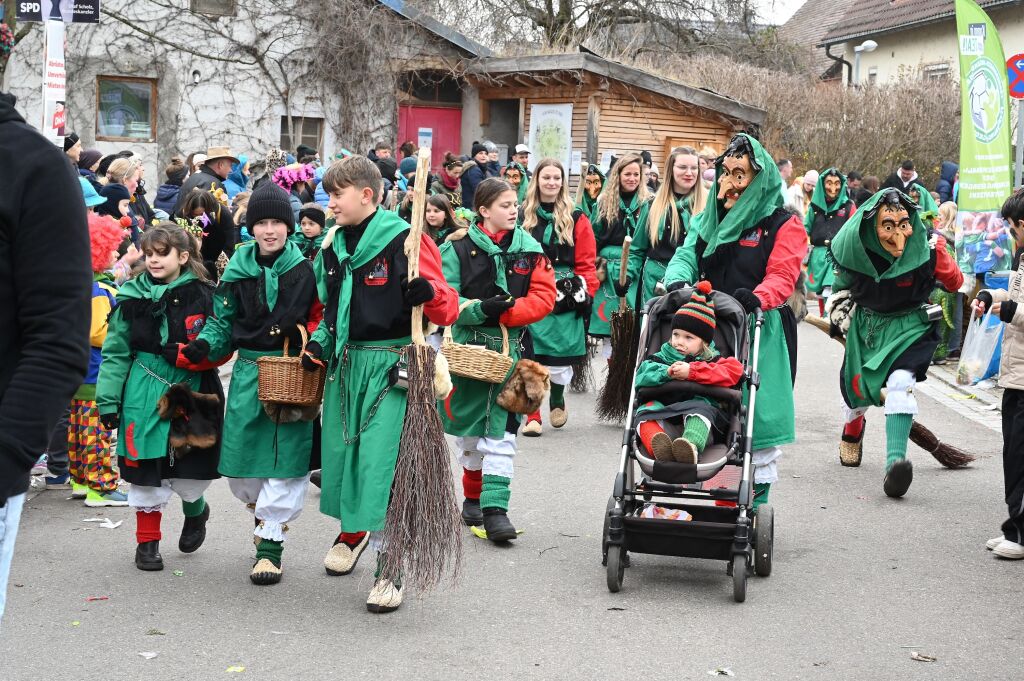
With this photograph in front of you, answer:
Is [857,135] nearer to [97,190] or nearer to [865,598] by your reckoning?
[97,190]

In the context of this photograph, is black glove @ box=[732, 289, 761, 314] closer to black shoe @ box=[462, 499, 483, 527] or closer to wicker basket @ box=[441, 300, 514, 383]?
wicker basket @ box=[441, 300, 514, 383]

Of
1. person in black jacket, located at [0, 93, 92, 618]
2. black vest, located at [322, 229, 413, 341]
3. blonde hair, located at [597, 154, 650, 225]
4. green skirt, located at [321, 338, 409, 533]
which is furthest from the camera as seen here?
blonde hair, located at [597, 154, 650, 225]

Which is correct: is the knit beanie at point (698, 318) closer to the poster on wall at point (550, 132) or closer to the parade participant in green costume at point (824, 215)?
the parade participant in green costume at point (824, 215)

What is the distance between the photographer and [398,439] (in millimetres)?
5566

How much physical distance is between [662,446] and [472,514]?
1679mm

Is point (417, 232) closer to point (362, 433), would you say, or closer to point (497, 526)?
point (362, 433)

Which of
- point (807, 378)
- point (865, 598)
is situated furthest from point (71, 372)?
point (807, 378)

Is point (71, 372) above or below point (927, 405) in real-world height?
above

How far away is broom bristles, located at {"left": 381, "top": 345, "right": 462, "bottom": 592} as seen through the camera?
17.8 ft

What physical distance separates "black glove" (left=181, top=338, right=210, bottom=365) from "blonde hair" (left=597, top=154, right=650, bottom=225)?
5.45 meters

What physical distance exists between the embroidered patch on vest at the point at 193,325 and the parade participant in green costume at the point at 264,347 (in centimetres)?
11

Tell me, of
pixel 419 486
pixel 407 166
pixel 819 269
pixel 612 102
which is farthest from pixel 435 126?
pixel 419 486

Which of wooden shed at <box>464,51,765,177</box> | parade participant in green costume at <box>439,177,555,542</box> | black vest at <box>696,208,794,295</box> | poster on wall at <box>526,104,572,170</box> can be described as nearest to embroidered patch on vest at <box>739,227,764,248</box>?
black vest at <box>696,208,794,295</box>

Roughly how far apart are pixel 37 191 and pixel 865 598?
174 inches
